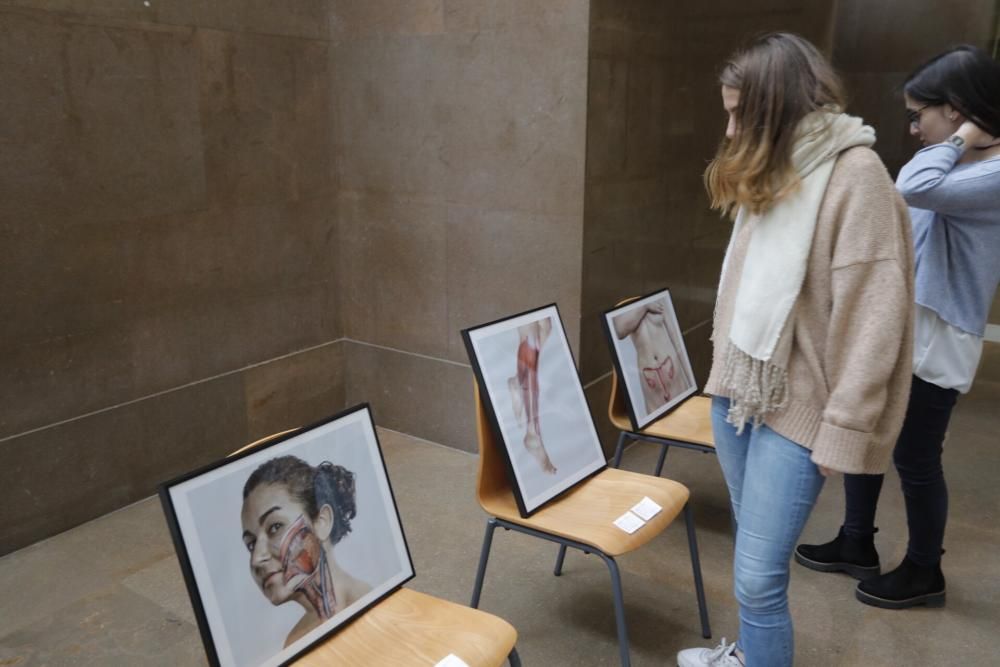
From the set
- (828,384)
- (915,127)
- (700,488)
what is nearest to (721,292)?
(828,384)

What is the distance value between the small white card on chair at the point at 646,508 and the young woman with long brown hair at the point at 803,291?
1.69 feet

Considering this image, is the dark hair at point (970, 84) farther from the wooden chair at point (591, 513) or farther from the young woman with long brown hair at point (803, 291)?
the wooden chair at point (591, 513)

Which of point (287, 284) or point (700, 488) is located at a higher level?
point (287, 284)

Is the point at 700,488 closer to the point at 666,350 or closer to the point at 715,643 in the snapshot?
the point at 666,350

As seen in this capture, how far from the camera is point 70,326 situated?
321cm

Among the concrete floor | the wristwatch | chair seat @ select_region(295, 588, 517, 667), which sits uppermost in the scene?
the wristwatch

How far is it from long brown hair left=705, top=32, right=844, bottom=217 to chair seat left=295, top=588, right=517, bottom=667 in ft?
3.63

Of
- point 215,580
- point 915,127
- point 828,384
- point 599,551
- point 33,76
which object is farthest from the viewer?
point 33,76

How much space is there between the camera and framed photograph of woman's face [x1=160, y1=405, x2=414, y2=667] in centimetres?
156

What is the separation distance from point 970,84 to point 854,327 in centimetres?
110

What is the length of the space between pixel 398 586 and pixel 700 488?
2.13 m

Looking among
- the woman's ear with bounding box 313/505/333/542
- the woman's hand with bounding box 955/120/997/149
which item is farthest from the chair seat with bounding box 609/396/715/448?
the woman's ear with bounding box 313/505/333/542

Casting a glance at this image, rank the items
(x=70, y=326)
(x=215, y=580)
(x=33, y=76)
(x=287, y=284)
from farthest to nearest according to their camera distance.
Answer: (x=287, y=284)
(x=70, y=326)
(x=33, y=76)
(x=215, y=580)

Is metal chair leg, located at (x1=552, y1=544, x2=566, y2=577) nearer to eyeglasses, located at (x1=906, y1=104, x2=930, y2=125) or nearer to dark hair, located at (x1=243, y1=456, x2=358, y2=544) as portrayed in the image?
dark hair, located at (x1=243, y1=456, x2=358, y2=544)
